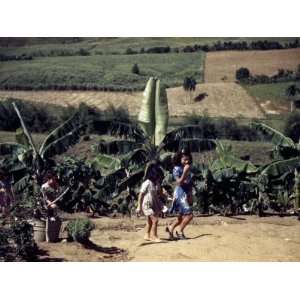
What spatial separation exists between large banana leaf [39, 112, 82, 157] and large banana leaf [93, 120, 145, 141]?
303mm

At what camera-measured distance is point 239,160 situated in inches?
475

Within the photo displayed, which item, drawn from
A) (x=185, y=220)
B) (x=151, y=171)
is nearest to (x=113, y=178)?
(x=151, y=171)

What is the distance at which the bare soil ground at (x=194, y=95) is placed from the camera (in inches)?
→ 477

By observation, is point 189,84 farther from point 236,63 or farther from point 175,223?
point 175,223

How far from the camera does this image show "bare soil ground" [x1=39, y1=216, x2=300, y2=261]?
11.5 metres

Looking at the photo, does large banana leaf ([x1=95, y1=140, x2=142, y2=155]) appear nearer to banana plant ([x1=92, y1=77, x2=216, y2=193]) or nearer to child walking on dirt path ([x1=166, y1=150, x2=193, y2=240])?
banana plant ([x1=92, y1=77, x2=216, y2=193])

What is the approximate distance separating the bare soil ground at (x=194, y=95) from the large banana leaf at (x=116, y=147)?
20.6 inches

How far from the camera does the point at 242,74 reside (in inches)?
483

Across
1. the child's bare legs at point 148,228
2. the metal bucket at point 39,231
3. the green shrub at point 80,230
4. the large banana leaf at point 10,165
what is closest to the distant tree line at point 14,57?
the large banana leaf at point 10,165

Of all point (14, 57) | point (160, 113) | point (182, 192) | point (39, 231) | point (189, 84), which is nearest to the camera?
point (39, 231)

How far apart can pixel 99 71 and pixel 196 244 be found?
3129 millimetres

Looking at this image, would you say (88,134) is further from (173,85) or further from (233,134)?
(233,134)

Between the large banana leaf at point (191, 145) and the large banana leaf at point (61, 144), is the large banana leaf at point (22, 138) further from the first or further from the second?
the large banana leaf at point (191, 145)
